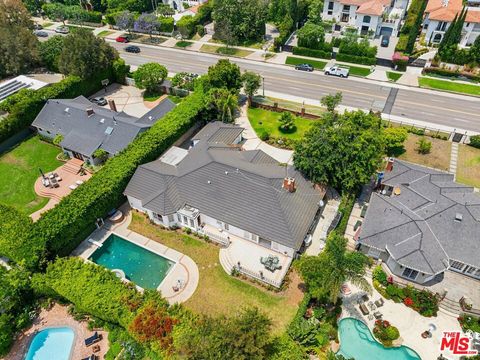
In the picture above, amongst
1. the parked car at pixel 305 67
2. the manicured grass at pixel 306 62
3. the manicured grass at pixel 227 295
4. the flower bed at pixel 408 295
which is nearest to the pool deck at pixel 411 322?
the flower bed at pixel 408 295

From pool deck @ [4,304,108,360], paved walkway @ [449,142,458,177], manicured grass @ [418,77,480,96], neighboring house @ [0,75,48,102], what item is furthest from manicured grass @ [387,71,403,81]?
neighboring house @ [0,75,48,102]

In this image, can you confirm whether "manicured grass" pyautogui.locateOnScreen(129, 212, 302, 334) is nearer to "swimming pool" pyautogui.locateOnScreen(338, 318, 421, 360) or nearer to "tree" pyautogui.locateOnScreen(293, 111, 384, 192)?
"swimming pool" pyautogui.locateOnScreen(338, 318, 421, 360)

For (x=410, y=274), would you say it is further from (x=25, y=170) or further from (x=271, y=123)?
(x=25, y=170)

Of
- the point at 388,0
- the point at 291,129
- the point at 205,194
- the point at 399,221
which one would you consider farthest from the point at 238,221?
the point at 388,0

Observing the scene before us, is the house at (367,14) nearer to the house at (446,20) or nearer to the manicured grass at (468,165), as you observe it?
the house at (446,20)

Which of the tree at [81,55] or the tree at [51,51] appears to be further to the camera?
the tree at [51,51]

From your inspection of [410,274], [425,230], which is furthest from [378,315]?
[425,230]
